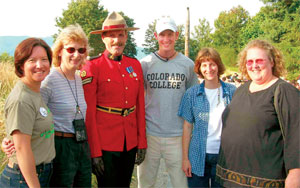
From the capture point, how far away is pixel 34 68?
6.89ft

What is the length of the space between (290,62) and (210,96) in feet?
72.5

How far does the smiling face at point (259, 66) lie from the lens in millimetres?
2342

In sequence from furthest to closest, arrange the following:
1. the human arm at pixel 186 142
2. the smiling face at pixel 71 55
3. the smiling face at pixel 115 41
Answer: the smiling face at pixel 115 41 < the human arm at pixel 186 142 < the smiling face at pixel 71 55

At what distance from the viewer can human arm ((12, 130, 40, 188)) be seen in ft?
6.33

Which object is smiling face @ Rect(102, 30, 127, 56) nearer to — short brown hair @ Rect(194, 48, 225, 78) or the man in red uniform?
the man in red uniform

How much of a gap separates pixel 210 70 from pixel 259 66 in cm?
61

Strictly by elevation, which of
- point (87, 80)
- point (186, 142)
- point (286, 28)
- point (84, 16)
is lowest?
point (186, 142)

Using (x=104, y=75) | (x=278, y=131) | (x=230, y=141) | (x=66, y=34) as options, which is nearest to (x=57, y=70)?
(x=66, y=34)

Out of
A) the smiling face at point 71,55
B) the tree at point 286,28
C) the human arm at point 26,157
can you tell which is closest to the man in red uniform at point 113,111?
the smiling face at point 71,55

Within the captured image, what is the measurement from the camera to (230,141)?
7.95 ft

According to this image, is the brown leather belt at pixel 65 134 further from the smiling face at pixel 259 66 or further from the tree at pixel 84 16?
the tree at pixel 84 16

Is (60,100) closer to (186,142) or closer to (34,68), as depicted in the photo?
(34,68)

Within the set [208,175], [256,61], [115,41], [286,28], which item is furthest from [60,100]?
[286,28]

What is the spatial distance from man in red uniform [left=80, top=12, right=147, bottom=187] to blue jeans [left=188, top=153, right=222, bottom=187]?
2.31ft
